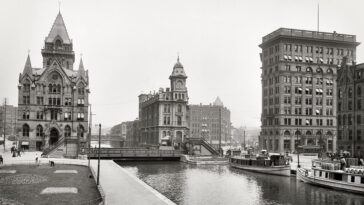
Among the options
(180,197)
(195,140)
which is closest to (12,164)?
(180,197)

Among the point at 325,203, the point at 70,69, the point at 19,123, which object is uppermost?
the point at 70,69

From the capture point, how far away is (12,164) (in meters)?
65.4

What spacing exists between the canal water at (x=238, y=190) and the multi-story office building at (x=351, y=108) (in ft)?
111

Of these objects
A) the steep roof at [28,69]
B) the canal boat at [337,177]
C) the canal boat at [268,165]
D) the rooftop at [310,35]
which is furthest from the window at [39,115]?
the canal boat at [337,177]

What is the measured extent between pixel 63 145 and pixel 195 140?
3489 centimetres

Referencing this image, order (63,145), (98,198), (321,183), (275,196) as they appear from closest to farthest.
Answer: (98,198), (275,196), (321,183), (63,145)

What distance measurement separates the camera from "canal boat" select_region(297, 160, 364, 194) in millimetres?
53094

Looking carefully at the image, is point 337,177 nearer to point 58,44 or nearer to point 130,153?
point 130,153

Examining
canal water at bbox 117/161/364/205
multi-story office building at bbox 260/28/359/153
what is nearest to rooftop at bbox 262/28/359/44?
multi-story office building at bbox 260/28/359/153

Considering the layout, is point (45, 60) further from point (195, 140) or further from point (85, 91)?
point (195, 140)

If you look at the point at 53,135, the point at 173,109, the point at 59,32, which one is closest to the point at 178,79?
the point at 173,109

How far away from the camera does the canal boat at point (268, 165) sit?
73.2 metres

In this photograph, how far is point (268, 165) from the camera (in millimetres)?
77688

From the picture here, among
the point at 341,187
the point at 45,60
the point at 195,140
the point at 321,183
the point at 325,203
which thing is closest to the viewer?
the point at 325,203
